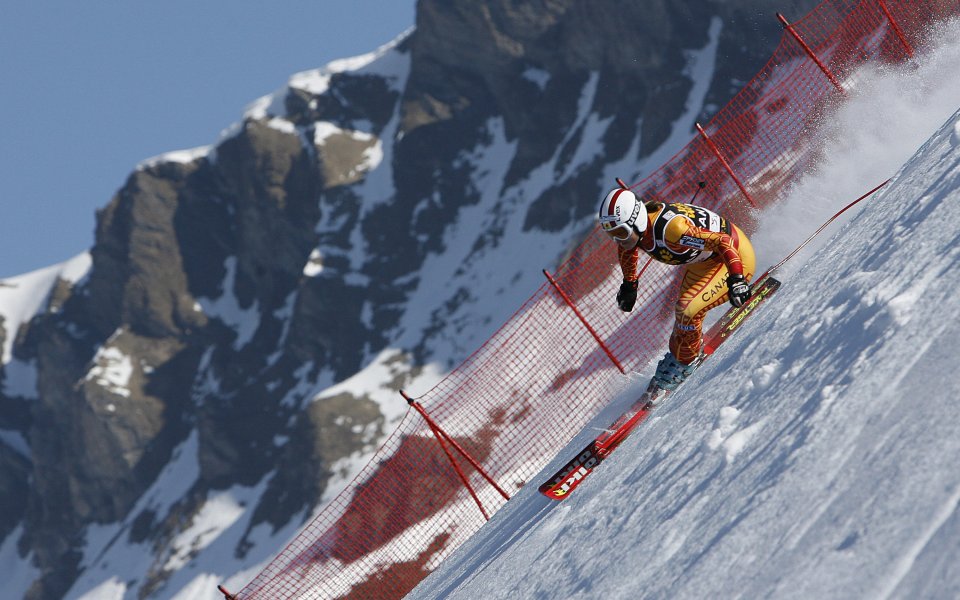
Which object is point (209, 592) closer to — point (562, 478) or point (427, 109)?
point (427, 109)

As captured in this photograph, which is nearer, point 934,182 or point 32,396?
point 934,182

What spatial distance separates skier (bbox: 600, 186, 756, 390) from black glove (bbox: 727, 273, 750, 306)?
17 cm

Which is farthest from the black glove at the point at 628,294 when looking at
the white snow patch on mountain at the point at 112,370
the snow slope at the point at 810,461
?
the white snow patch on mountain at the point at 112,370

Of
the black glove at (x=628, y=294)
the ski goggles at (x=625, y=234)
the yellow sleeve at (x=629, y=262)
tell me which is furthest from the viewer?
the black glove at (x=628, y=294)

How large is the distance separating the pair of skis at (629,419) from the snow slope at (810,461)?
296mm

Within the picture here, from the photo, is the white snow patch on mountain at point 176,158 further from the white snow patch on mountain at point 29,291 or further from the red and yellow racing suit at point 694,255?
the red and yellow racing suit at point 694,255

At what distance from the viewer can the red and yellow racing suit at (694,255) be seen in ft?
38.5

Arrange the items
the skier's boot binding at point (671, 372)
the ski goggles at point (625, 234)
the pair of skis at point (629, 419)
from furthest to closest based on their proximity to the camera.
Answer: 1. the skier's boot binding at point (671, 372)
2. the ski goggles at point (625, 234)
3. the pair of skis at point (629, 419)

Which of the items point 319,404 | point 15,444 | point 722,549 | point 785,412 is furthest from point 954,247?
point 15,444

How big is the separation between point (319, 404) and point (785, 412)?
101731mm

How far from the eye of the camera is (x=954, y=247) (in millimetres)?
8109

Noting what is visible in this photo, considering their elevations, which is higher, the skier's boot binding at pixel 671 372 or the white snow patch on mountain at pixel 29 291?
the white snow patch on mountain at pixel 29 291

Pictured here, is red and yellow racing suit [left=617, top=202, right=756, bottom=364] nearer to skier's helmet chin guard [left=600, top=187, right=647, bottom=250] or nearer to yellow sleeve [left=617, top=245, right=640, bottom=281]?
skier's helmet chin guard [left=600, top=187, right=647, bottom=250]

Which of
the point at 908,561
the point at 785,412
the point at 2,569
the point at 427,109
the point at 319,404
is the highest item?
the point at 427,109
